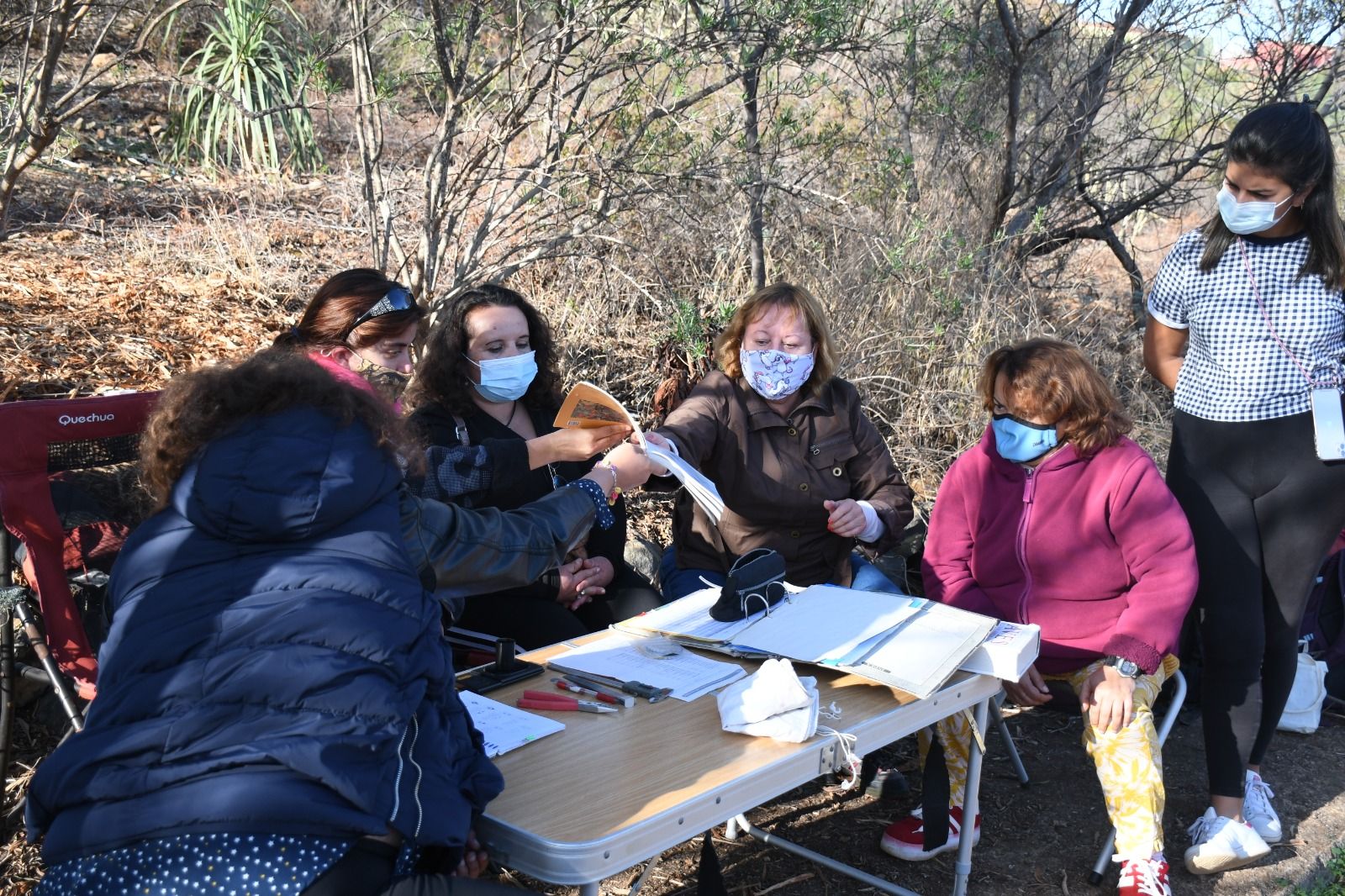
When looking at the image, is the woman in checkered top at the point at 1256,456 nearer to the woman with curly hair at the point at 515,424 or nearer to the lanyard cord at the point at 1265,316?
the lanyard cord at the point at 1265,316

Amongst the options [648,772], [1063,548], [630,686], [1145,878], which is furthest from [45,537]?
[1145,878]

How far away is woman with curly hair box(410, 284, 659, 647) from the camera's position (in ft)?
12.1

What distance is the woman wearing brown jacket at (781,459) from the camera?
13.1 ft

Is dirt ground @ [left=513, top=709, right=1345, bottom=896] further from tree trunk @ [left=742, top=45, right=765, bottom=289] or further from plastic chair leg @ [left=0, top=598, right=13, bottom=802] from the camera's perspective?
tree trunk @ [left=742, top=45, right=765, bottom=289]

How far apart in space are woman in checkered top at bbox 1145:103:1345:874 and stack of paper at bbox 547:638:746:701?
1.83 meters

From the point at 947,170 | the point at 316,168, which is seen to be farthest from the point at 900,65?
the point at 316,168

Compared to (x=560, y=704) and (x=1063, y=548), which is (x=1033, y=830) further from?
(x=560, y=704)

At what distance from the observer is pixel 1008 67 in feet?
24.5

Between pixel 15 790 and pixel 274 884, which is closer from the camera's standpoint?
pixel 274 884

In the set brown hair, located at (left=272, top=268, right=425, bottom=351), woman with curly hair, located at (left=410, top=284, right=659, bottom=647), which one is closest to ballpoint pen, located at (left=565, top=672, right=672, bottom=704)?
woman with curly hair, located at (left=410, top=284, right=659, bottom=647)

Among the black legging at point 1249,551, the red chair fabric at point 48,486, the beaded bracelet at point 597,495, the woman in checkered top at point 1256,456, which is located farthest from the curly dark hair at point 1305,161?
the red chair fabric at point 48,486

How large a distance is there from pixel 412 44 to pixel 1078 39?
4695 millimetres

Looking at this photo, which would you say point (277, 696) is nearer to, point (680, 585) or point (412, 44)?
point (680, 585)

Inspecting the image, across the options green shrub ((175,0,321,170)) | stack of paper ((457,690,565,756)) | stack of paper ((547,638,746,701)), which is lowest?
stack of paper ((547,638,746,701))
